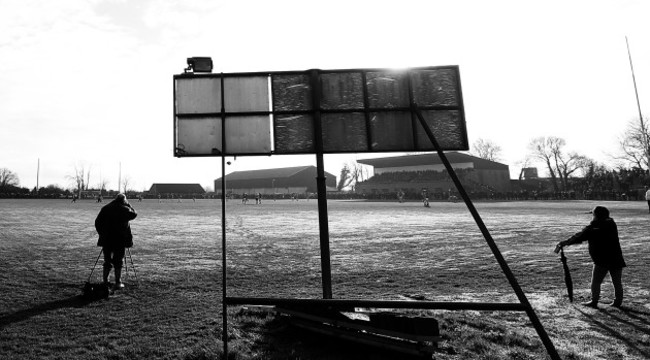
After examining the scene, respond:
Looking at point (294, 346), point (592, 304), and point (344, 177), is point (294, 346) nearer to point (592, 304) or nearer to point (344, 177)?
point (592, 304)

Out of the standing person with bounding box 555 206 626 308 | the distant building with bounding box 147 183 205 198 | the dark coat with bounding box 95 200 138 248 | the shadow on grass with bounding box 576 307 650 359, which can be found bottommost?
the shadow on grass with bounding box 576 307 650 359

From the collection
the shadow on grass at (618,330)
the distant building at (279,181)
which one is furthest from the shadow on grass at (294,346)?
the distant building at (279,181)

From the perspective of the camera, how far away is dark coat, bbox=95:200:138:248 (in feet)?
25.3

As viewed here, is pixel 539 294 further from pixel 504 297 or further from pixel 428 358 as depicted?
pixel 428 358

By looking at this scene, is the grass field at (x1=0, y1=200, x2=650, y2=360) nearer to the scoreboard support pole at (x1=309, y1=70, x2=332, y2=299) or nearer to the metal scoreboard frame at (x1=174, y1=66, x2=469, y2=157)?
the scoreboard support pole at (x1=309, y1=70, x2=332, y2=299)

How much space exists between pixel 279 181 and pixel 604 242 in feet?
333

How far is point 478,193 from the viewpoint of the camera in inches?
2416

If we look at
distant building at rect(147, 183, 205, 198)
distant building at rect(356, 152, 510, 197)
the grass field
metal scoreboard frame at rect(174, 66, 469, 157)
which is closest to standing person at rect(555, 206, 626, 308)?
the grass field

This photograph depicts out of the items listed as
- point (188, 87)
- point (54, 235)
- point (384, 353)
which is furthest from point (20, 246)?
point (384, 353)

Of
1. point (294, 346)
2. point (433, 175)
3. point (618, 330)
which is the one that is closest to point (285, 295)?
point (294, 346)

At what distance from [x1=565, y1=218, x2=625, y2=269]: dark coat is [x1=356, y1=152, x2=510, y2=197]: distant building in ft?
203

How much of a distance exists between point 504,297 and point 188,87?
6.71 metres

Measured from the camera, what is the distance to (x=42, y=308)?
631 centimetres

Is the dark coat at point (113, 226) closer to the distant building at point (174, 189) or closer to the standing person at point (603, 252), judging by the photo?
the standing person at point (603, 252)
